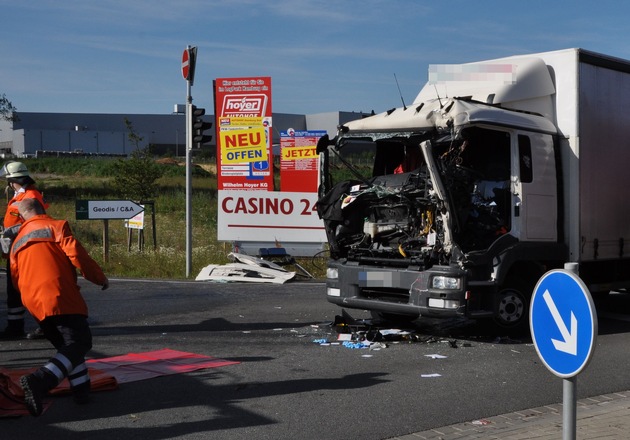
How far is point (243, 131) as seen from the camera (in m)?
20.8

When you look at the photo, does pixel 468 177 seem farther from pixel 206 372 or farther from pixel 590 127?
pixel 206 372

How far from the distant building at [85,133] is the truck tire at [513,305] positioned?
3267 inches

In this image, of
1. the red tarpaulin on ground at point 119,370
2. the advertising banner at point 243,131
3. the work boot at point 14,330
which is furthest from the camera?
the advertising banner at point 243,131

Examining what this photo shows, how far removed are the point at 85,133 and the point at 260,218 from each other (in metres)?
80.4

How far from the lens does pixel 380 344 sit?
9859 millimetres

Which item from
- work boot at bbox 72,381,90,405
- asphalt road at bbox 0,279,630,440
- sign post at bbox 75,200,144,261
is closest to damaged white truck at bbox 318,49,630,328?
asphalt road at bbox 0,279,630,440

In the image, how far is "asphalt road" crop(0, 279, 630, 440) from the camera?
253 inches

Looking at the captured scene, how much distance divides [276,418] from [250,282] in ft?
31.9

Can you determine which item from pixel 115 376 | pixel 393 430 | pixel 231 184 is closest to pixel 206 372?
pixel 115 376

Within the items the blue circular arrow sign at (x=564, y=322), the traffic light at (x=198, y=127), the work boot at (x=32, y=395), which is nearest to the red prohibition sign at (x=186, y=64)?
the traffic light at (x=198, y=127)

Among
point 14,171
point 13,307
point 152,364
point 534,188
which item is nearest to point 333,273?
point 534,188

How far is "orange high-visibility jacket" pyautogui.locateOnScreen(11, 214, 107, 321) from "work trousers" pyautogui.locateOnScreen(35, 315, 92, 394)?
9 centimetres

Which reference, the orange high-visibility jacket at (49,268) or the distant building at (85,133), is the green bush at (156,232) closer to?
the orange high-visibility jacket at (49,268)

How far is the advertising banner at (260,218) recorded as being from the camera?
1905 centimetres
